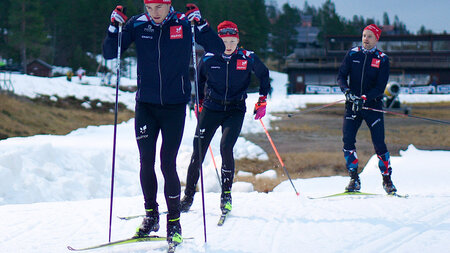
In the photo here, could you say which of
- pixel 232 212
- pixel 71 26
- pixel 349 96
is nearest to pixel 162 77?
pixel 232 212

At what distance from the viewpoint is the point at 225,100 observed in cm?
530

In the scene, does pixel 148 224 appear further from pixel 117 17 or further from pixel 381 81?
pixel 381 81

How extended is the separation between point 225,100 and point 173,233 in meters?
1.96

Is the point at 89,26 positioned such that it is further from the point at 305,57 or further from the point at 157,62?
the point at 157,62

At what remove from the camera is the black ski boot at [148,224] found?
13.5 ft

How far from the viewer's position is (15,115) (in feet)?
56.2

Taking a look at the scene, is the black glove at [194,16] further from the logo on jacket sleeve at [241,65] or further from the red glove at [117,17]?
the logo on jacket sleeve at [241,65]

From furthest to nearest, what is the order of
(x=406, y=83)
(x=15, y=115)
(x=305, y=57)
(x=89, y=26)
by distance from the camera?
1. (x=89, y=26)
2. (x=305, y=57)
3. (x=406, y=83)
4. (x=15, y=115)

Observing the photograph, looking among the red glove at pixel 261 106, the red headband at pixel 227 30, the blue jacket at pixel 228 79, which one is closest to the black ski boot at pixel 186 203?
the blue jacket at pixel 228 79

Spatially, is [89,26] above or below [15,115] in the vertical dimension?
above

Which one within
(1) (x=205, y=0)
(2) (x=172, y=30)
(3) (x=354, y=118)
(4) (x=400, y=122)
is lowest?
(4) (x=400, y=122)

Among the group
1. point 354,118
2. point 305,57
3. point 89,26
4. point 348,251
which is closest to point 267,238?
point 348,251

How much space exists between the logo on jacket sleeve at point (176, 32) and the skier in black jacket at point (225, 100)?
1.51 meters

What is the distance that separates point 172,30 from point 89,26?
6338 centimetres
